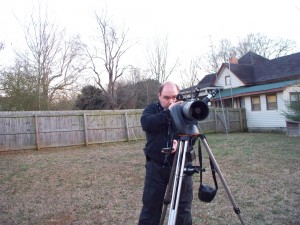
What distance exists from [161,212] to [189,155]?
60cm

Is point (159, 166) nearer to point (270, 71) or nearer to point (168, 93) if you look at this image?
point (168, 93)

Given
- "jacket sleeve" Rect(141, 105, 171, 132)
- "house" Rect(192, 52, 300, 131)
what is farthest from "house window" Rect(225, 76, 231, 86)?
"jacket sleeve" Rect(141, 105, 171, 132)

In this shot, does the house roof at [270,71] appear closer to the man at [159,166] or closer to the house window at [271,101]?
the house window at [271,101]

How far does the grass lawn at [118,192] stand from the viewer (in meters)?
3.97

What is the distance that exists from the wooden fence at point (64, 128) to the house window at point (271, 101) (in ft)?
28.3

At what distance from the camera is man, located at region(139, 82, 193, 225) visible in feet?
8.62

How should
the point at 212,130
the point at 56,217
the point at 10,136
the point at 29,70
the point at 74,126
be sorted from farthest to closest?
1. the point at 212,130
2. the point at 29,70
3. the point at 74,126
4. the point at 10,136
5. the point at 56,217

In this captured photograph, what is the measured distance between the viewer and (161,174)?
2.68m

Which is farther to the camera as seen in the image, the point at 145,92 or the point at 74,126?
the point at 145,92

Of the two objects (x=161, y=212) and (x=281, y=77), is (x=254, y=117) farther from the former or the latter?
(x=161, y=212)

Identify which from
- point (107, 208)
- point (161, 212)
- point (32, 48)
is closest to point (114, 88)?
point (32, 48)

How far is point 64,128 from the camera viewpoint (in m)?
13.3

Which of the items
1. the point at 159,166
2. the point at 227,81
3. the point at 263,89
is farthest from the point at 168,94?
the point at 227,81

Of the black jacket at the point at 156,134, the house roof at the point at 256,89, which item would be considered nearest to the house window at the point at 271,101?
the house roof at the point at 256,89
